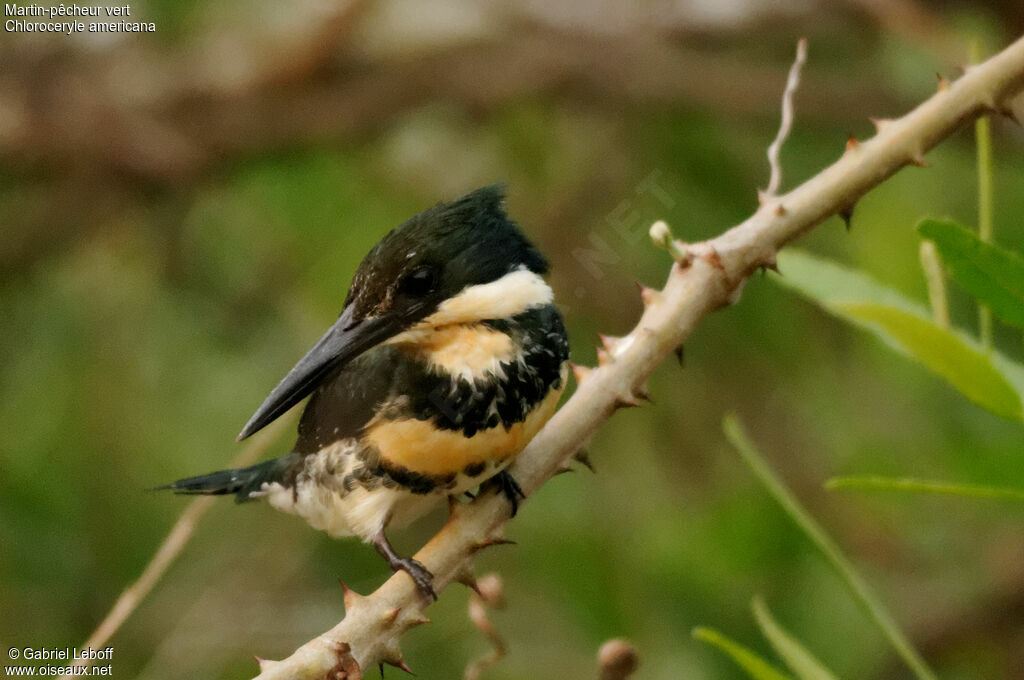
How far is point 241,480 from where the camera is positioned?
4.81 ft

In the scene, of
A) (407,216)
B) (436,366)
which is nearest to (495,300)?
(436,366)

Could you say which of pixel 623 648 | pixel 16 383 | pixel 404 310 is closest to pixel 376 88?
pixel 16 383

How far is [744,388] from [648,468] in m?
0.25

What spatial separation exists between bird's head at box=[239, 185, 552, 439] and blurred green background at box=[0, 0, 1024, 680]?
2.86 feet

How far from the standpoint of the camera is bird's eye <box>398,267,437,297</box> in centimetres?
112

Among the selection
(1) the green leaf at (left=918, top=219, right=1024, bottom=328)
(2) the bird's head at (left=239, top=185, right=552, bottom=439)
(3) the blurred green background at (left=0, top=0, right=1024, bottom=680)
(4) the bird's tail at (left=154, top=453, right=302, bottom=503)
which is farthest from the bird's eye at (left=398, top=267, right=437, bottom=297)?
(3) the blurred green background at (left=0, top=0, right=1024, bottom=680)

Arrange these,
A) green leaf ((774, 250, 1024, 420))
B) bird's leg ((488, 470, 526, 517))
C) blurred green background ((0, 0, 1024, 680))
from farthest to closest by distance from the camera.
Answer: blurred green background ((0, 0, 1024, 680)), bird's leg ((488, 470, 526, 517)), green leaf ((774, 250, 1024, 420))

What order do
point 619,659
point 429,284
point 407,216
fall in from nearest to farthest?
point 619,659, point 429,284, point 407,216

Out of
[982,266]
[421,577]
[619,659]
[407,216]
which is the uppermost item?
[407,216]

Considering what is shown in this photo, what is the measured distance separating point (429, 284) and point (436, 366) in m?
0.10

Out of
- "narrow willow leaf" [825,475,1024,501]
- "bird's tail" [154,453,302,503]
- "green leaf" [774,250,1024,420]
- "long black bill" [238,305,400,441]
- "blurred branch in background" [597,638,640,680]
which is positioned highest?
"long black bill" [238,305,400,441]

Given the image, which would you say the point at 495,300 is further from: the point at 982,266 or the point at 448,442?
the point at 982,266

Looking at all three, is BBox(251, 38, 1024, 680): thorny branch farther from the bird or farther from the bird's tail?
the bird's tail

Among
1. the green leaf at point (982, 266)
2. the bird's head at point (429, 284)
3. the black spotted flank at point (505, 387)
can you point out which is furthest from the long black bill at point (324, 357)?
the green leaf at point (982, 266)
